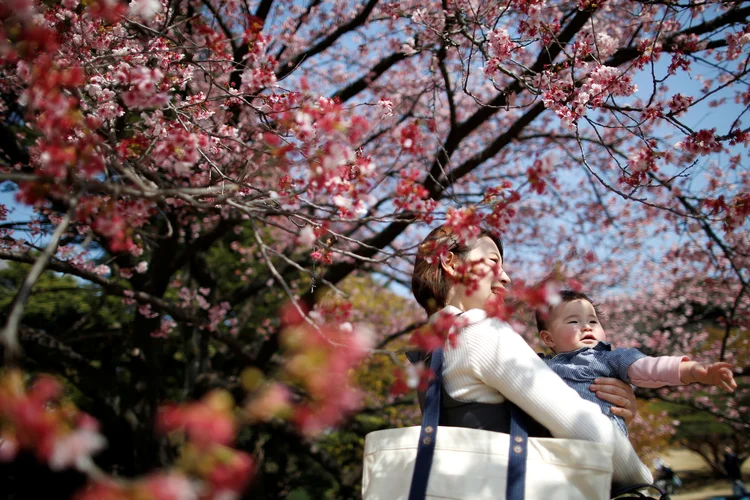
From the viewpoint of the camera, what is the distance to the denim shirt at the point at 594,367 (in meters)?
1.70

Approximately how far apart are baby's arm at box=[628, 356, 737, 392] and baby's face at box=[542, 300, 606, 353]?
1.02 feet

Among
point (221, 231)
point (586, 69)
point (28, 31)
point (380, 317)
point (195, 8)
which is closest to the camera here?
point (28, 31)

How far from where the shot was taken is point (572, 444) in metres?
1.30

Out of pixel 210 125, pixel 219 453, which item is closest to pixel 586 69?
pixel 210 125

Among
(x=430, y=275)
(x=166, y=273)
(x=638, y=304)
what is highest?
(x=638, y=304)

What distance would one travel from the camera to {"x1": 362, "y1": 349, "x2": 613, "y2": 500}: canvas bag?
1284mm

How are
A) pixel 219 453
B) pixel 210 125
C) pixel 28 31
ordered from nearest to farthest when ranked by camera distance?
pixel 219 453 < pixel 28 31 < pixel 210 125

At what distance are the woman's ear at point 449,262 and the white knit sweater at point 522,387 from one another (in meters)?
0.28

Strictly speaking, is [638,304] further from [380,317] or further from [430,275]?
[430,275]

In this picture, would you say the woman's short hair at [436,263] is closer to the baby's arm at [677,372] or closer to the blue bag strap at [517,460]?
the blue bag strap at [517,460]

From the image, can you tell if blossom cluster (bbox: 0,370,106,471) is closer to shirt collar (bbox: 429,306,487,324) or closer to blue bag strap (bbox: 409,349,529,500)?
blue bag strap (bbox: 409,349,529,500)

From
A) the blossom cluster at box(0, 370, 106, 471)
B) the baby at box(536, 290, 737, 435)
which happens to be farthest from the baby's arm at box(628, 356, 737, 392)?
the blossom cluster at box(0, 370, 106, 471)

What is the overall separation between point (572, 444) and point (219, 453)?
887 millimetres

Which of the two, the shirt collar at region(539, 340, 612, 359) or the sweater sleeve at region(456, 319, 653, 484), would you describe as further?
the shirt collar at region(539, 340, 612, 359)
